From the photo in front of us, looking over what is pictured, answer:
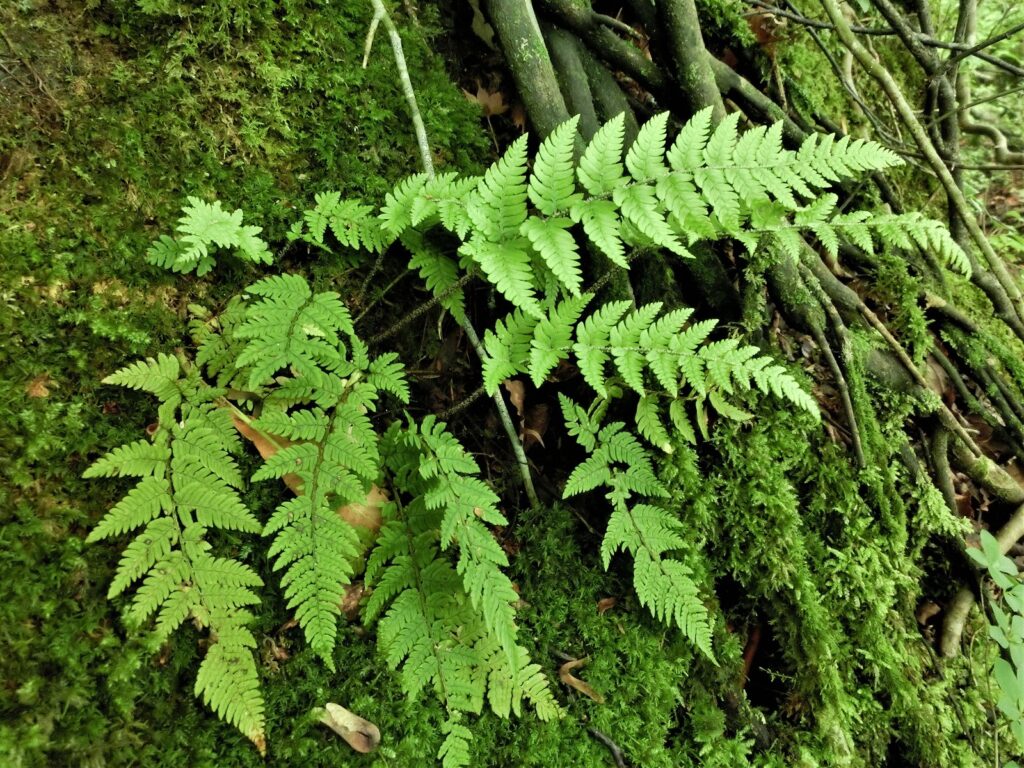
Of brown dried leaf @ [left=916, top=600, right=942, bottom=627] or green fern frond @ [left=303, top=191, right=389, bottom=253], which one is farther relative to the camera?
brown dried leaf @ [left=916, top=600, right=942, bottom=627]

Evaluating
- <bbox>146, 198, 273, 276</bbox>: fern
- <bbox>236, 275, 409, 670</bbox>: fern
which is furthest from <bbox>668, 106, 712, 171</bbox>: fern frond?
<bbox>146, 198, 273, 276</bbox>: fern

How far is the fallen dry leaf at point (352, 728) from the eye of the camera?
2172 mm

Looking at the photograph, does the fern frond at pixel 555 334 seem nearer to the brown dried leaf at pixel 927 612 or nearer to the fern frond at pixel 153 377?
the fern frond at pixel 153 377

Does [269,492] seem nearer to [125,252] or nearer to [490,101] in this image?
[125,252]

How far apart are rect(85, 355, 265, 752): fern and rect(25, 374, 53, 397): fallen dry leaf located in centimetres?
22

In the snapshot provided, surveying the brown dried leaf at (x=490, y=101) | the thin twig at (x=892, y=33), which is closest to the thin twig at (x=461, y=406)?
the brown dried leaf at (x=490, y=101)

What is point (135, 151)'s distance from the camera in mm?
2533

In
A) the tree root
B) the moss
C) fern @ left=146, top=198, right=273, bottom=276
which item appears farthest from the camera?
the tree root

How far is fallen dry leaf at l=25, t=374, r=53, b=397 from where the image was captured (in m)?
2.17

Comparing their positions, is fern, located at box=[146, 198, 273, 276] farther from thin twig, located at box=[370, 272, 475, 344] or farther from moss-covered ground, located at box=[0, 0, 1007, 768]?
thin twig, located at box=[370, 272, 475, 344]

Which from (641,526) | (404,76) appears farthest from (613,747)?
(404,76)

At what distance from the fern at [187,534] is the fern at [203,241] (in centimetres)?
43

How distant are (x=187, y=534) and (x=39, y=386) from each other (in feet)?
2.57

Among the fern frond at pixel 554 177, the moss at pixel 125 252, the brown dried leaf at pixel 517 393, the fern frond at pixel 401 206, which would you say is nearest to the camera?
the moss at pixel 125 252
